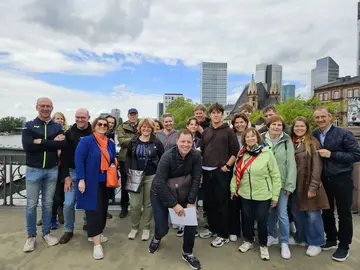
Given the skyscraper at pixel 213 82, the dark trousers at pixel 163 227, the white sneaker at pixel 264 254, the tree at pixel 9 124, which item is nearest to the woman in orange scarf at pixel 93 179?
the dark trousers at pixel 163 227

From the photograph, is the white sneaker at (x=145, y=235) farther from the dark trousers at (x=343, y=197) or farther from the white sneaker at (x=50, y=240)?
the dark trousers at (x=343, y=197)

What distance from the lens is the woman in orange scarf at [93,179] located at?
11.7 ft

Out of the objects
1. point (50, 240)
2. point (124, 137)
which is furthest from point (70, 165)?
point (124, 137)

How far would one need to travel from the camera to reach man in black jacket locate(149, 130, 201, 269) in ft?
10.9

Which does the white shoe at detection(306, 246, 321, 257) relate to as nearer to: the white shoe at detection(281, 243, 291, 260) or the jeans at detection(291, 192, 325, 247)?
the jeans at detection(291, 192, 325, 247)

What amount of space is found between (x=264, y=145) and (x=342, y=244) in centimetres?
173

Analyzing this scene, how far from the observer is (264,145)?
363 cm

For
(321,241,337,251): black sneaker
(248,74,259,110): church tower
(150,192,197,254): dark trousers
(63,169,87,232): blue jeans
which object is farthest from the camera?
(248,74,259,110): church tower

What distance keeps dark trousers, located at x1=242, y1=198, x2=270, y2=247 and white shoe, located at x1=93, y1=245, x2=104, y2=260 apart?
208 centimetres

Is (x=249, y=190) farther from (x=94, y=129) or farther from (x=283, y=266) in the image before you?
(x=94, y=129)

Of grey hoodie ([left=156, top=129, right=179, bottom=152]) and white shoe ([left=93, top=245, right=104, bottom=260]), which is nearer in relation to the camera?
white shoe ([left=93, top=245, right=104, bottom=260])

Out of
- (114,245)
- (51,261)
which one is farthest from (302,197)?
(51,261)

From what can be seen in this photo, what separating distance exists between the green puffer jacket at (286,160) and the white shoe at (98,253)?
2.69 metres

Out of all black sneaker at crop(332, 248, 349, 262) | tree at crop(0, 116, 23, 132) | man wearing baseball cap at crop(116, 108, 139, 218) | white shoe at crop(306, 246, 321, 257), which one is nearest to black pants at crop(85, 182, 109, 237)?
man wearing baseball cap at crop(116, 108, 139, 218)
